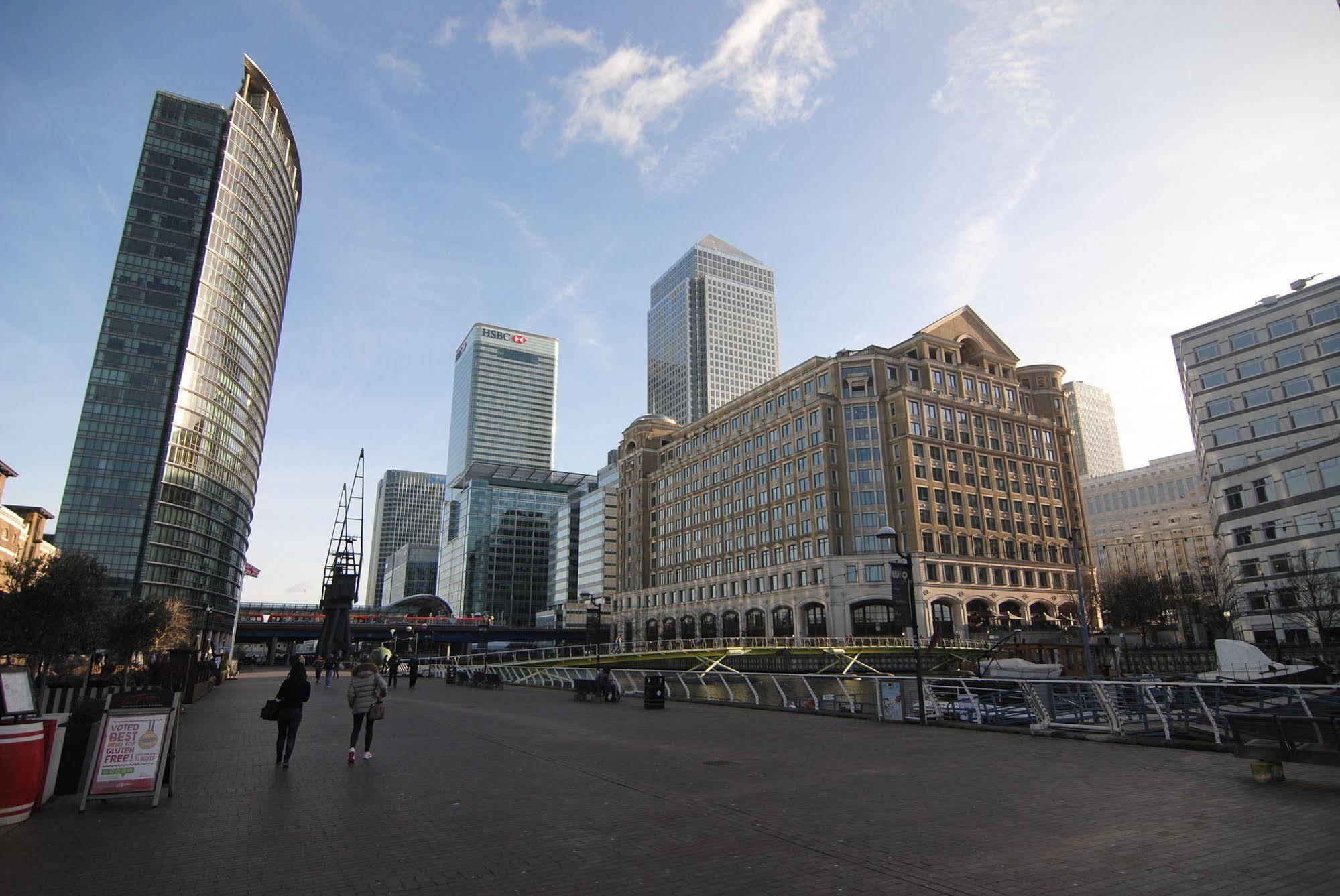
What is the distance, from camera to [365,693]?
46.9 ft

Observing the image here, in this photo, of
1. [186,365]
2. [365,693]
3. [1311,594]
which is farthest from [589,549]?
[365,693]

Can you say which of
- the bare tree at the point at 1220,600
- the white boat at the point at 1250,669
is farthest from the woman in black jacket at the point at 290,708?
the bare tree at the point at 1220,600

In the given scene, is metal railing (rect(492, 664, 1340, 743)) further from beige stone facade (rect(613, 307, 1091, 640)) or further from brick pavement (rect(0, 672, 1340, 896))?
beige stone facade (rect(613, 307, 1091, 640))

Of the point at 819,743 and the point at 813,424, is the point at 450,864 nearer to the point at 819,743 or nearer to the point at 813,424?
the point at 819,743

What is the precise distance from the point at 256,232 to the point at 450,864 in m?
151

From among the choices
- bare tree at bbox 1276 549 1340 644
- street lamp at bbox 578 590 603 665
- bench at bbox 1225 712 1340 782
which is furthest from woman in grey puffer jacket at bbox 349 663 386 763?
bare tree at bbox 1276 549 1340 644

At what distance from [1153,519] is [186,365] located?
197m

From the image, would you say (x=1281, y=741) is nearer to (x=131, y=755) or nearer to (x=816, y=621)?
(x=131, y=755)

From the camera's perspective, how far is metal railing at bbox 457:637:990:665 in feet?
229

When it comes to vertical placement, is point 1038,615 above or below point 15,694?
above

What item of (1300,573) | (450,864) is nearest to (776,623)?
(1300,573)

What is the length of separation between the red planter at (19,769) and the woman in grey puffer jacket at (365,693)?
5.24 metres

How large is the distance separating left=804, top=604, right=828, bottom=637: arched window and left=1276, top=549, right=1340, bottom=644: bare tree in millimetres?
41708

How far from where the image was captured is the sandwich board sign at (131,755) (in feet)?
32.2
